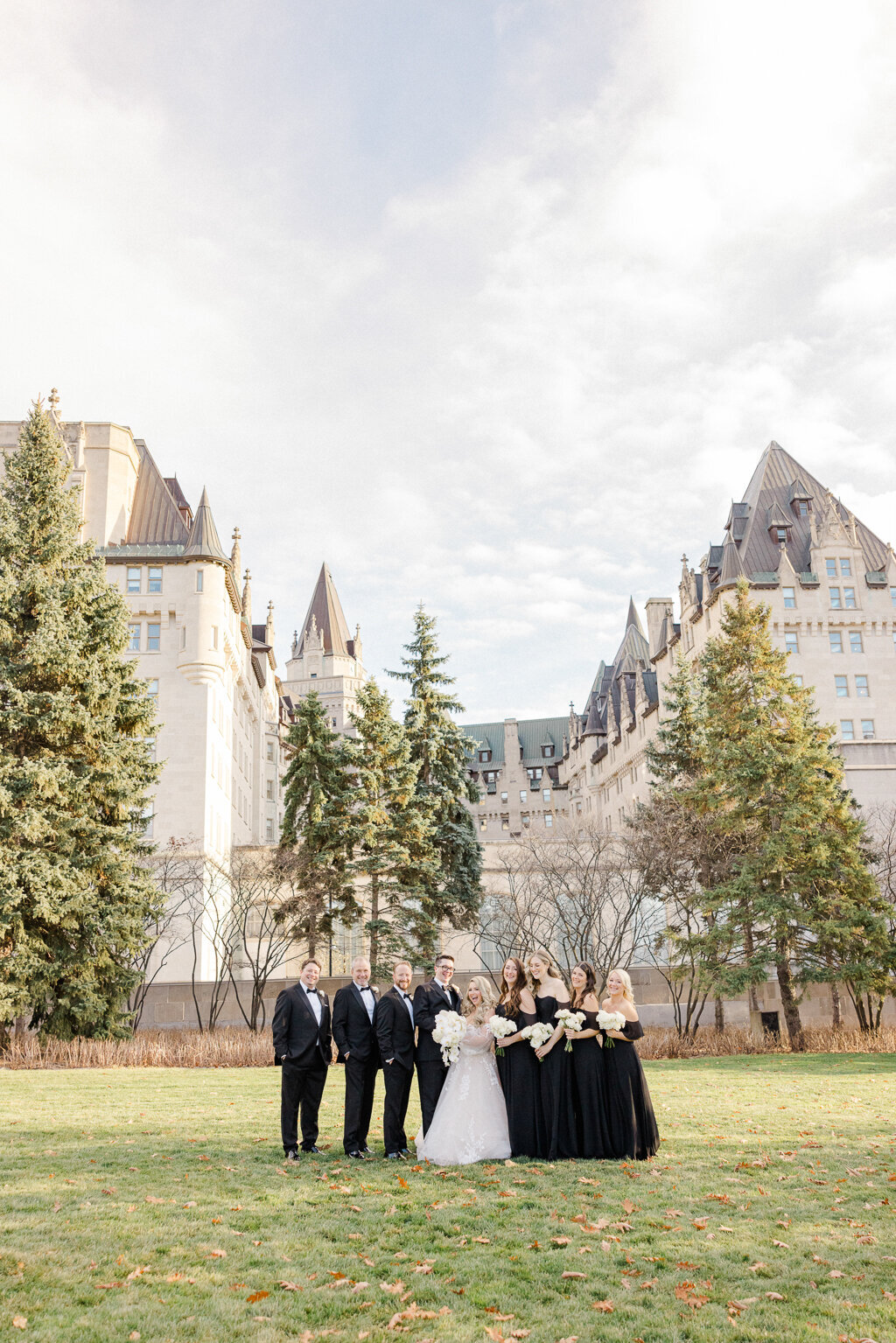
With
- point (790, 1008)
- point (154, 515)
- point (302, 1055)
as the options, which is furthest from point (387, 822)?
point (302, 1055)

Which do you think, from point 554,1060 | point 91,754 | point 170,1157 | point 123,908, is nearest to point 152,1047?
point 123,908

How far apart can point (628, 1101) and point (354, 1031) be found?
2.79m

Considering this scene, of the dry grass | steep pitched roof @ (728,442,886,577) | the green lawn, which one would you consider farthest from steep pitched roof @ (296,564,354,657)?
the green lawn

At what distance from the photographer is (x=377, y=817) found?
3456 centimetres

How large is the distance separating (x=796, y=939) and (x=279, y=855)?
17701 mm

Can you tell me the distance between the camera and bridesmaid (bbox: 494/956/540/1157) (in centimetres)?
988

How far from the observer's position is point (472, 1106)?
32.3ft

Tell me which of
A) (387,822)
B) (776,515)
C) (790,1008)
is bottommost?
(790,1008)

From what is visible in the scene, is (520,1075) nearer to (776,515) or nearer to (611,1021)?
(611,1021)

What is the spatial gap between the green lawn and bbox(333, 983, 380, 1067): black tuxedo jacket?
3.36 ft

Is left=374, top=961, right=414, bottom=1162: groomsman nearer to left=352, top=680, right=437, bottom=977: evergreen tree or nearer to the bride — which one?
the bride

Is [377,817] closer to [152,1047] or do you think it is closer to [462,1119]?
[152,1047]

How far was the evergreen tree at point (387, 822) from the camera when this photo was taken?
34281 mm

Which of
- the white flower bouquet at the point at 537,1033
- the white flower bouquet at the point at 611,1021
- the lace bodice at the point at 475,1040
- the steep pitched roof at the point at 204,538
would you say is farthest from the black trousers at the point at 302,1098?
the steep pitched roof at the point at 204,538
